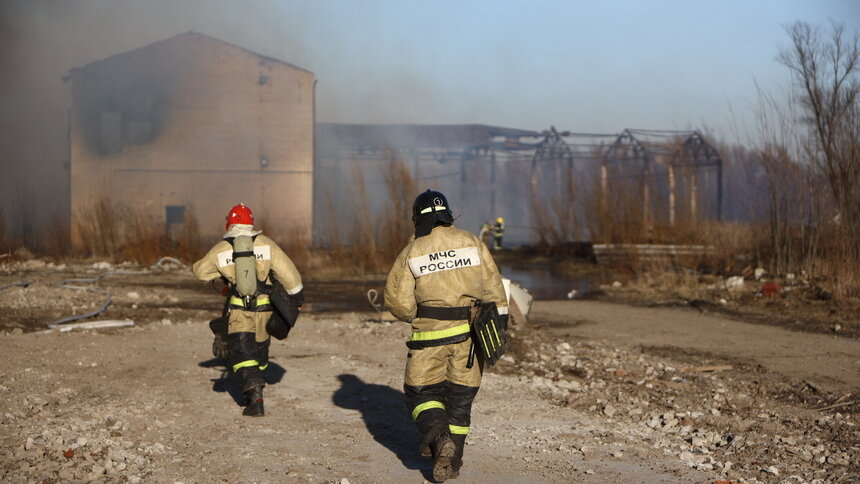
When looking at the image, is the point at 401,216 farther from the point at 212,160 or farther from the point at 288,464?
the point at 288,464

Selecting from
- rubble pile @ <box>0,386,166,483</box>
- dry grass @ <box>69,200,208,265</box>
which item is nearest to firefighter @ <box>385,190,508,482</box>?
rubble pile @ <box>0,386,166,483</box>

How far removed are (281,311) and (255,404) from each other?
791 millimetres

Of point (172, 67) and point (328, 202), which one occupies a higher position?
point (172, 67)

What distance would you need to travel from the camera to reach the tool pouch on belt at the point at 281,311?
7.04 metres

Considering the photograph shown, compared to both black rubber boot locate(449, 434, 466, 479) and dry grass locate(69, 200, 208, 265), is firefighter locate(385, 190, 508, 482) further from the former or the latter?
dry grass locate(69, 200, 208, 265)

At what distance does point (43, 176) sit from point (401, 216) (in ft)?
61.9

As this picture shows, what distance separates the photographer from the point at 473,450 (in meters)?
5.79

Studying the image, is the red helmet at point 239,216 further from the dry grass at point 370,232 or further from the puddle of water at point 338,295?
the dry grass at point 370,232

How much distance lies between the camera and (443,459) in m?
4.84

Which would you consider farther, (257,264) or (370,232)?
(370,232)

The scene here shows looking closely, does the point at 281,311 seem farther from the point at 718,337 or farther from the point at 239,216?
the point at 718,337

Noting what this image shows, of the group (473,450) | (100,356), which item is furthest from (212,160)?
(473,450)

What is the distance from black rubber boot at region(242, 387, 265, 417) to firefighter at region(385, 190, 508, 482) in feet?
6.66

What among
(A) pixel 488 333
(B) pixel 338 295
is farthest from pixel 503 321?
(B) pixel 338 295
